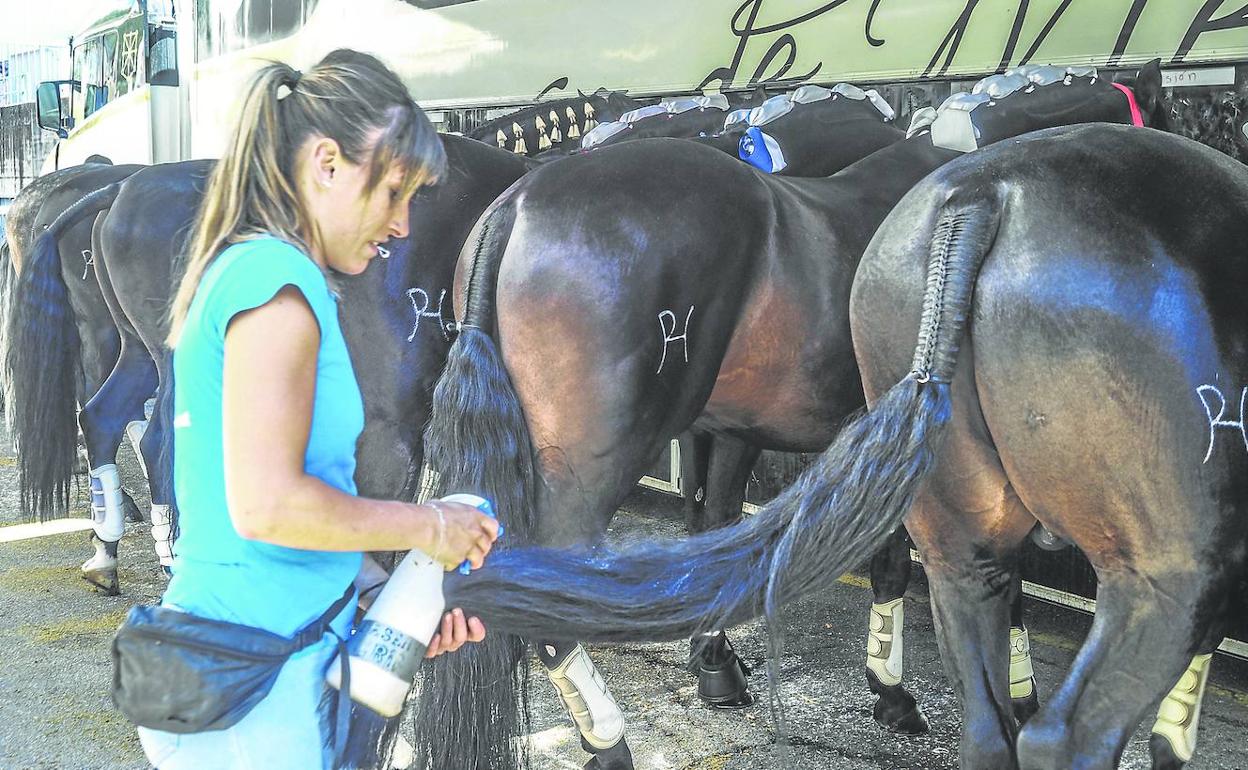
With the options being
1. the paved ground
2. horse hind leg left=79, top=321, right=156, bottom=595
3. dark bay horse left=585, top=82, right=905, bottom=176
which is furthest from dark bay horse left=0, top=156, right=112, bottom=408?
dark bay horse left=585, top=82, right=905, bottom=176

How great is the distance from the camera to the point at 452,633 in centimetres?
168

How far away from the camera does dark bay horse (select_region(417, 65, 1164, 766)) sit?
295 centimetres

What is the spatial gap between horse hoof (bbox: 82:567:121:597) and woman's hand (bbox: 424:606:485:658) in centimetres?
410

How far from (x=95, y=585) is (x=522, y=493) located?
323 centimetres

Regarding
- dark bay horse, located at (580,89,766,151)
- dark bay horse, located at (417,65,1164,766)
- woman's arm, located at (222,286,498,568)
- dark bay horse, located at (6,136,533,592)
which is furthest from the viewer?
dark bay horse, located at (580,89,766,151)

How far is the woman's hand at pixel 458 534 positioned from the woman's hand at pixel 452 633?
109 millimetres

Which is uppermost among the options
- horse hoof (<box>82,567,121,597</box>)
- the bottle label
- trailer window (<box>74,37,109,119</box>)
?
trailer window (<box>74,37,109,119</box>)

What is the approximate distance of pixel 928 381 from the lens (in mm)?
2154

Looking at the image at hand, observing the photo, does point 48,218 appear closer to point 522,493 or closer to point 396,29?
point 396,29

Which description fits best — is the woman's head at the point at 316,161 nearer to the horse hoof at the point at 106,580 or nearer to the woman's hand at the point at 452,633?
the woman's hand at the point at 452,633

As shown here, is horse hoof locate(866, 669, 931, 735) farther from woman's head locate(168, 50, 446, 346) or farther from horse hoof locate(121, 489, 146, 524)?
horse hoof locate(121, 489, 146, 524)

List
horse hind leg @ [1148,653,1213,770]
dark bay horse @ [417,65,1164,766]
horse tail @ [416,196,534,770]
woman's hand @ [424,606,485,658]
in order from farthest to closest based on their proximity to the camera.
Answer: dark bay horse @ [417,65,1164,766], horse tail @ [416,196,534,770], horse hind leg @ [1148,653,1213,770], woman's hand @ [424,606,485,658]

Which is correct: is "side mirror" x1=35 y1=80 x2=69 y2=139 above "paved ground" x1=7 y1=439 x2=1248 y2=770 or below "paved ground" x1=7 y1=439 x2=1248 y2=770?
above

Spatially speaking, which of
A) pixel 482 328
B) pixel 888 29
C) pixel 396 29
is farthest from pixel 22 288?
pixel 888 29
